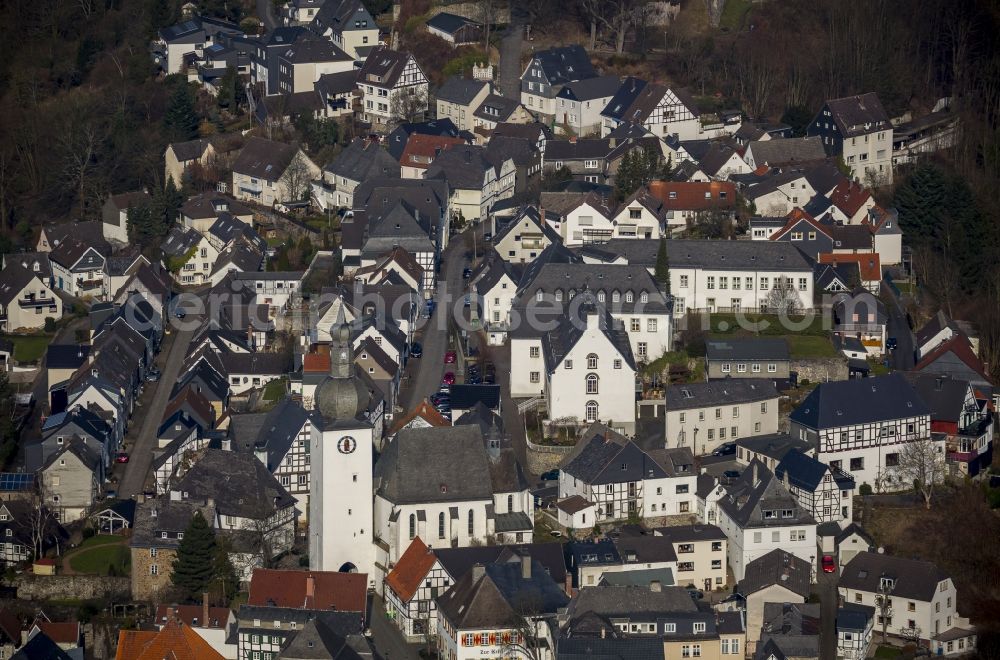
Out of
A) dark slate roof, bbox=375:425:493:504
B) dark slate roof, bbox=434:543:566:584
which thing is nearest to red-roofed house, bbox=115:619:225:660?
dark slate roof, bbox=434:543:566:584

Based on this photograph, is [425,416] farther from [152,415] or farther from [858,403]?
[858,403]

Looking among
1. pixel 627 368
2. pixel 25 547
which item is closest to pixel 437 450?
pixel 627 368

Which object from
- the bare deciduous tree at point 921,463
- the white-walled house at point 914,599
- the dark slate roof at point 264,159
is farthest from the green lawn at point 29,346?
the white-walled house at point 914,599

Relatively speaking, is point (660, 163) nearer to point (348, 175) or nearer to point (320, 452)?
point (348, 175)

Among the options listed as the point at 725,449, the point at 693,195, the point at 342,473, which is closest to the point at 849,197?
the point at 693,195

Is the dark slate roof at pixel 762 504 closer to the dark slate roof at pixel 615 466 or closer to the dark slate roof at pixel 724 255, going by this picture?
the dark slate roof at pixel 615 466

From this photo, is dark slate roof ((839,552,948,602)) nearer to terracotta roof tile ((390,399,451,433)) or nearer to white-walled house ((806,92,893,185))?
terracotta roof tile ((390,399,451,433))
